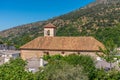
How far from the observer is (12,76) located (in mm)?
32375

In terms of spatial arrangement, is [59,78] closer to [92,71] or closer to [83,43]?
[92,71]

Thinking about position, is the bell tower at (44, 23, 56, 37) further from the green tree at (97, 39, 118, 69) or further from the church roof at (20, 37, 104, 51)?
the green tree at (97, 39, 118, 69)

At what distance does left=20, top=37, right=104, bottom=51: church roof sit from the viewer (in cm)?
7517

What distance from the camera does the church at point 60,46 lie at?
2950 inches

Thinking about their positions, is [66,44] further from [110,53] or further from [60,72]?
[60,72]

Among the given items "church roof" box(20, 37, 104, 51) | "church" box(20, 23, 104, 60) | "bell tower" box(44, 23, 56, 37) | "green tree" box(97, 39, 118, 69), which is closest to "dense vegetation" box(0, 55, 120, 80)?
"green tree" box(97, 39, 118, 69)

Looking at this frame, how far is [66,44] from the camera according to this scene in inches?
3034

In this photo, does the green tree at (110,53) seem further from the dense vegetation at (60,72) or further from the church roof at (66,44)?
the church roof at (66,44)

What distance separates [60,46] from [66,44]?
4.66 feet

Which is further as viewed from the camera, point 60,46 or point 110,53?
point 60,46

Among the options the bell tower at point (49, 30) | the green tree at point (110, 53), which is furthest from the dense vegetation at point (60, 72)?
the bell tower at point (49, 30)

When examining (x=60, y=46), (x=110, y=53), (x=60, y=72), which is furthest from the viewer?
(x=60, y=46)

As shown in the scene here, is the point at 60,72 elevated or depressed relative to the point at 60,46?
depressed

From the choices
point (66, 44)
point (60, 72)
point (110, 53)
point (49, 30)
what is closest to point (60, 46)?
point (66, 44)
